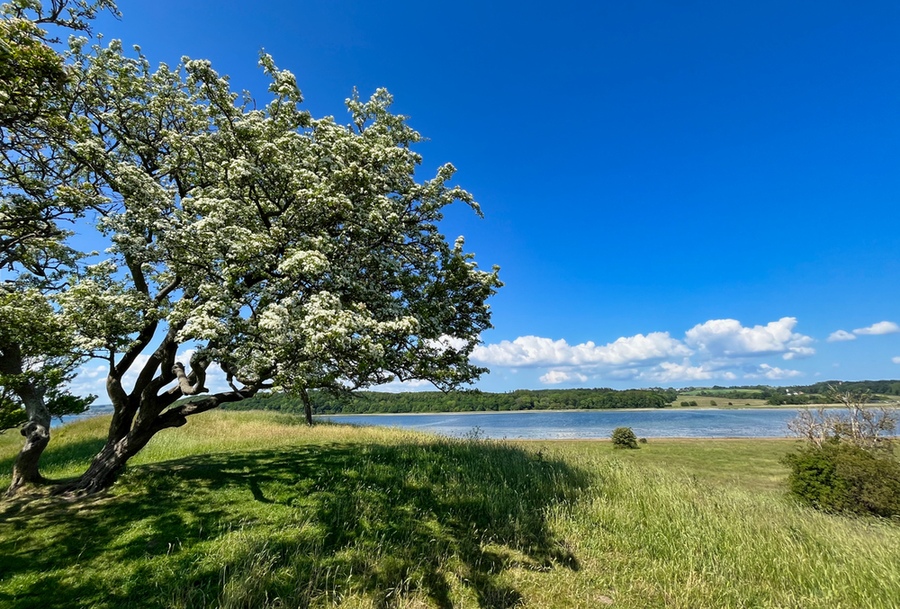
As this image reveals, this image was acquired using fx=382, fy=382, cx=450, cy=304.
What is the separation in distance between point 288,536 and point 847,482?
27302 mm

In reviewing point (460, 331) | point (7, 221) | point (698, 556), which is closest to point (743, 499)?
point (698, 556)

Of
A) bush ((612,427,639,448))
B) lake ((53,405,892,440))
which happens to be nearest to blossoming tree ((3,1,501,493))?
lake ((53,405,892,440))

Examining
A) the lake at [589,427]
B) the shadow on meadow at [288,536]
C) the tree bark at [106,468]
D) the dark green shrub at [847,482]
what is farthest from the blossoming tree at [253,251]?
the dark green shrub at [847,482]

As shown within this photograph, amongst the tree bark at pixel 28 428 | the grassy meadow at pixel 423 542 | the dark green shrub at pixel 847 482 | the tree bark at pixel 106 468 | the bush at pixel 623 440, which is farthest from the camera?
the bush at pixel 623 440

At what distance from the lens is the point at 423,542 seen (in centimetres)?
874

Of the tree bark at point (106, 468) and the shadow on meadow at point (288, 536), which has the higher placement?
the tree bark at point (106, 468)

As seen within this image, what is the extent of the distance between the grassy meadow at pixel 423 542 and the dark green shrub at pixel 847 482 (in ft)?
39.6

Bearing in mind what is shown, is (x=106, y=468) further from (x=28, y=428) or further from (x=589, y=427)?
(x=589, y=427)

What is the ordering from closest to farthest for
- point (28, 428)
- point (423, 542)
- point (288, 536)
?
1. point (288, 536)
2. point (423, 542)
3. point (28, 428)

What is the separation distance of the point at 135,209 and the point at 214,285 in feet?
11.3

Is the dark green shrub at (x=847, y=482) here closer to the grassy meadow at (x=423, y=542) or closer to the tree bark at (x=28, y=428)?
the grassy meadow at (x=423, y=542)

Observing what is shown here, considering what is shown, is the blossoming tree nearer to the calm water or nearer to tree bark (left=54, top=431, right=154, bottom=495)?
tree bark (left=54, top=431, right=154, bottom=495)

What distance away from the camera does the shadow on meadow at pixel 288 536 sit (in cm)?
669

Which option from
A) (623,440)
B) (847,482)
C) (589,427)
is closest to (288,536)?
(847,482)
